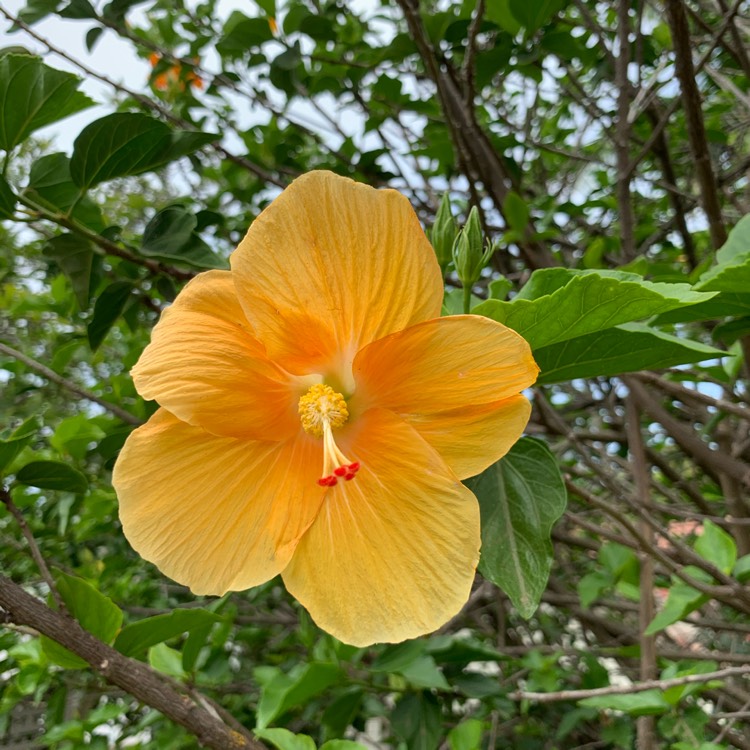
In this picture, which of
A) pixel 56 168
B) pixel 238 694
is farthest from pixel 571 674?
pixel 56 168

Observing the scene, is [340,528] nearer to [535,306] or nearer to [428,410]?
[428,410]

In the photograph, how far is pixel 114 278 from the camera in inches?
59.1

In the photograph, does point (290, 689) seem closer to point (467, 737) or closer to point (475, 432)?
point (467, 737)

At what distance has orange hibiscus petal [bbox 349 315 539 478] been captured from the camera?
760 mm

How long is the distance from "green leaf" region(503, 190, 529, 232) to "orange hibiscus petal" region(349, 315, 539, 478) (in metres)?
1.03

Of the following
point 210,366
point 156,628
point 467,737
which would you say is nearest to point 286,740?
point 156,628

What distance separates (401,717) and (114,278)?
3.83ft

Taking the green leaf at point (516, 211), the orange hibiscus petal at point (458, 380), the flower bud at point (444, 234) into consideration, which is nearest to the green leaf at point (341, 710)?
the orange hibiscus petal at point (458, 380)

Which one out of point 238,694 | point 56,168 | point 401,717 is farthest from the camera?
point 238,694

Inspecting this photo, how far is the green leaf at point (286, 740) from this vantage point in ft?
3.48

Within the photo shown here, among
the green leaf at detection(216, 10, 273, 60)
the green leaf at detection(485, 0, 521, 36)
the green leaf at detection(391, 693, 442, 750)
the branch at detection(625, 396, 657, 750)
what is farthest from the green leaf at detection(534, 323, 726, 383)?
the green leaf at detection(216, 10, 273, 60)

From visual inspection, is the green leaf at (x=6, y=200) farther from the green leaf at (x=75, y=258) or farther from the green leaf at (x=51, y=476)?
the green leaf at (x=51, y=476)

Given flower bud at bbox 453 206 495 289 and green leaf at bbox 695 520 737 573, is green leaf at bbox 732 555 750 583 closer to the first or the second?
green leaf at bbox 695 520 737 573

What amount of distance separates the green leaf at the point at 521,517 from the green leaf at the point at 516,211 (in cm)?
95
